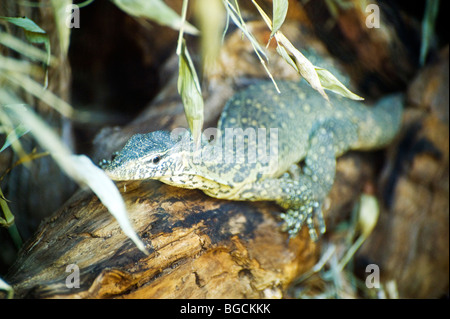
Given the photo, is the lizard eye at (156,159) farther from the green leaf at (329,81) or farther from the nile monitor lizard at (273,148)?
the green leaf at (329,81)

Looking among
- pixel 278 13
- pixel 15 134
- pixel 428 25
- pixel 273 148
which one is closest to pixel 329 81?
pixel 278 13

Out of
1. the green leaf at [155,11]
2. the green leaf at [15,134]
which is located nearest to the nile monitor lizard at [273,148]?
the green leaf at [15,134]

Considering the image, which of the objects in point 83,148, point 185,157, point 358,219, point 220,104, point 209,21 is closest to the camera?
point 209,21

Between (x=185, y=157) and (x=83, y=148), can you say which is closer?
(x=185, y=157)

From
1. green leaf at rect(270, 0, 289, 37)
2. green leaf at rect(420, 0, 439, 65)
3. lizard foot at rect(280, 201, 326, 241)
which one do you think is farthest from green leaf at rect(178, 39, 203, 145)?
green leaf at rect(420, 0, 439, 65)

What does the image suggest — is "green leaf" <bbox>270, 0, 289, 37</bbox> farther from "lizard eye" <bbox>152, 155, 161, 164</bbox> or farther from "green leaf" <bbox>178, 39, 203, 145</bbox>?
"lizard eye" <bbox>152, 155, 161, 164</bbox>
